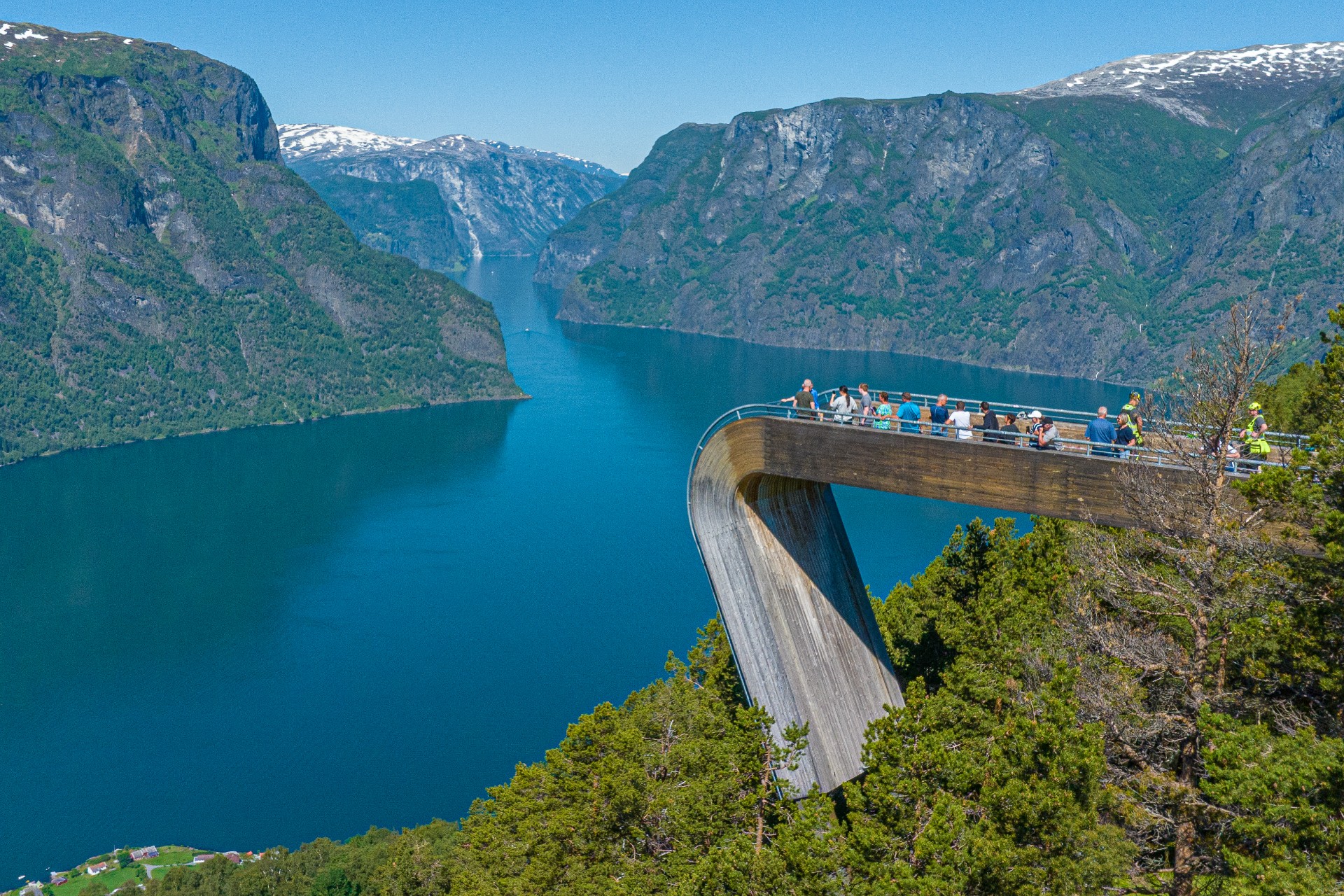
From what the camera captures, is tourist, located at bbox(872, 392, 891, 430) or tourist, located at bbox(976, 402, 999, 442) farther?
tourist, located at bbox(872, 392, 891, 430)

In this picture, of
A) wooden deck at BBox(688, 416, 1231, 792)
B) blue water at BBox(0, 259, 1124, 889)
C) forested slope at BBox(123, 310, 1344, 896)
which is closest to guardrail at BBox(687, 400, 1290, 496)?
wooden deck at BBox(688, 416, 1231, 792)

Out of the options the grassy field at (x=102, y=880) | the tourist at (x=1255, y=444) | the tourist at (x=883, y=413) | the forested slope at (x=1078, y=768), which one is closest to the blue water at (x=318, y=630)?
the grassy field at (x=102, y=880)

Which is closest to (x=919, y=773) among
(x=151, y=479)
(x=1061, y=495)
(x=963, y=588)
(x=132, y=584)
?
(x=1061, y=495)

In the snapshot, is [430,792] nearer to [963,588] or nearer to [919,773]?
[963,588]

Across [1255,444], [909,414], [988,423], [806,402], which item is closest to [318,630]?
[806,402]

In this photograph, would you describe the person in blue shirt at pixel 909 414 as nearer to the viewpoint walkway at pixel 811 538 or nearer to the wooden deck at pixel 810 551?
the viewpoint walkway at pixel 811 538

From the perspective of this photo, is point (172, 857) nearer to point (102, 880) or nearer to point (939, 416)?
point (102, 880)

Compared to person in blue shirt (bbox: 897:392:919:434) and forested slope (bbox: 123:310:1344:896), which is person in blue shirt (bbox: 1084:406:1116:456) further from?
person in blue shirt (bbox: 897:392:919:434)
